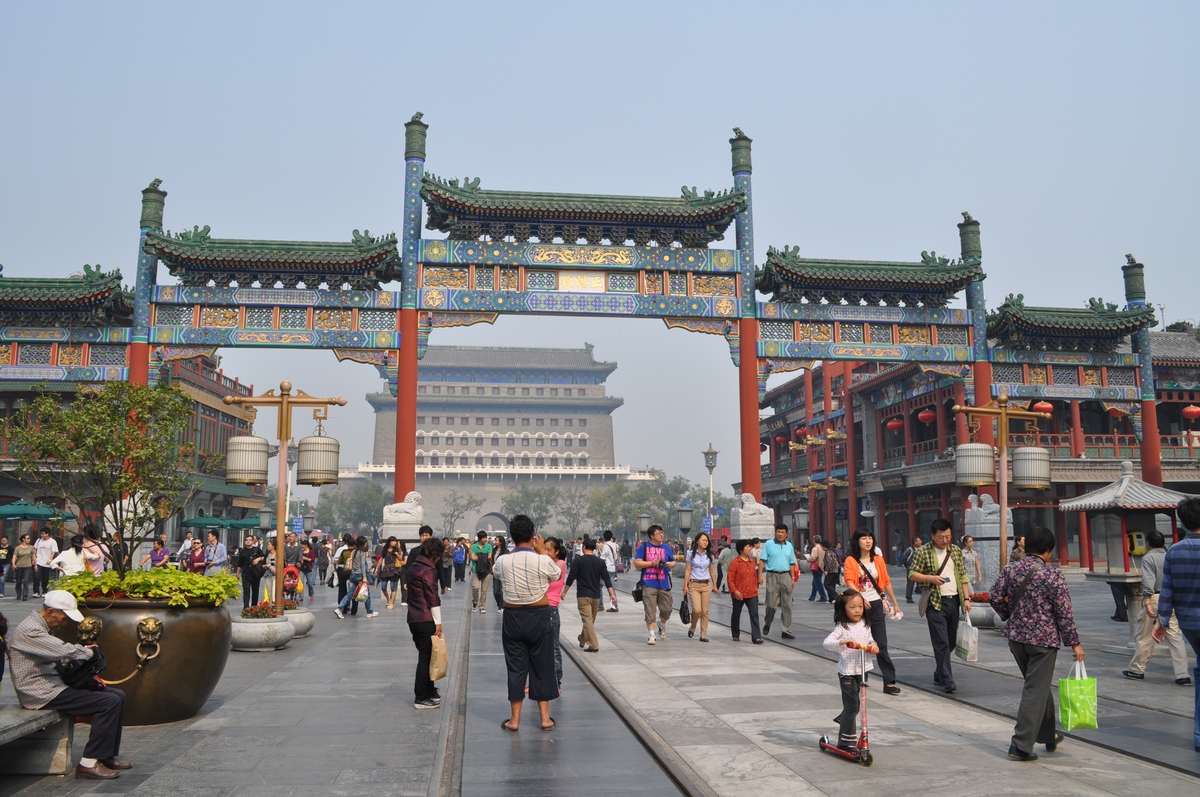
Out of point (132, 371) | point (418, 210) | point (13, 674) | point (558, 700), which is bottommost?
point (558, 700)

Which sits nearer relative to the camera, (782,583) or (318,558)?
(782,583)

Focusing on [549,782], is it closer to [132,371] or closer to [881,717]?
[881,717]

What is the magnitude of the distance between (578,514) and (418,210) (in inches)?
2526

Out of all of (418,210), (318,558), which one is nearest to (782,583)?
(418,210)

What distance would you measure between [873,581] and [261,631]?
759 centimetres

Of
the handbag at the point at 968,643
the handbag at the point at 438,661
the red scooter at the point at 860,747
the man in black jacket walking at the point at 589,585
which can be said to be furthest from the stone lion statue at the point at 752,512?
the red scooter at the point at 860,747

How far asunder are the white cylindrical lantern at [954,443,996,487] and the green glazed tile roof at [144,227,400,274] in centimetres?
1459

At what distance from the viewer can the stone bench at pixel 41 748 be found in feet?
19.2

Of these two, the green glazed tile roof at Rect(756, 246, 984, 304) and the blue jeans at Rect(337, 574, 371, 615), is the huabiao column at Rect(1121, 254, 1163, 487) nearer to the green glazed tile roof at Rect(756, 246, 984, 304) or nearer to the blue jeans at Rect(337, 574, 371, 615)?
the green glazed tile roof at Rect(756, 246, 984, 304)

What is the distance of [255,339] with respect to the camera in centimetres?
2344

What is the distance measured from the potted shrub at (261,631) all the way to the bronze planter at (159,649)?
479 cm

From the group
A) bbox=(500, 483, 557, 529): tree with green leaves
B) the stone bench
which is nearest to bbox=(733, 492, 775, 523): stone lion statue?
the stone bench

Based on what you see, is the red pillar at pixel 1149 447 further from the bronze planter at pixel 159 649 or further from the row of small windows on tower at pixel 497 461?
the row of small windows on tower at pixel 497 461

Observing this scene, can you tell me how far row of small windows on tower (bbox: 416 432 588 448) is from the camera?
316ft
